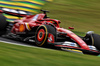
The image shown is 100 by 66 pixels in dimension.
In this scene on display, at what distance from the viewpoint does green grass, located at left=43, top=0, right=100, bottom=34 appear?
41.9 ft

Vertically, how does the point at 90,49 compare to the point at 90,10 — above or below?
below

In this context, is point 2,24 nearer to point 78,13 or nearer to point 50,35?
point 50,35

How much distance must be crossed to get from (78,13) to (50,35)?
852cm

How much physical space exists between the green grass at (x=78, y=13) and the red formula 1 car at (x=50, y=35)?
15.6ft

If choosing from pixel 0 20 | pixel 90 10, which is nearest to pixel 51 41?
pixel 0 20

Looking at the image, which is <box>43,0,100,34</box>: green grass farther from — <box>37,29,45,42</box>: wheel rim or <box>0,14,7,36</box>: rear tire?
<box>37,29,45,42</box>: wheel rim

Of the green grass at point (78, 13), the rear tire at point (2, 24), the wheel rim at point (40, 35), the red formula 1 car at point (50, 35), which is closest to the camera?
the red formula 1 car at point (50, 35)

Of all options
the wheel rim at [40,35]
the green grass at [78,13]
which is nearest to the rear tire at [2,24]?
the wheel rim at [40,35]

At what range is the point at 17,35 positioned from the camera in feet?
26.1

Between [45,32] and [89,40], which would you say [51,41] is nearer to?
[45,32]

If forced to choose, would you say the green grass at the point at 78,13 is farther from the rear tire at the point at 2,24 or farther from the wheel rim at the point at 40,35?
the wheel rim at the point at 40,35

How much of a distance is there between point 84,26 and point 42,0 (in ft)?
12.5

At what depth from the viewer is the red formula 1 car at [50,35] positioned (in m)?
6.44

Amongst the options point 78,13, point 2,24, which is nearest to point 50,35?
point 2,24
